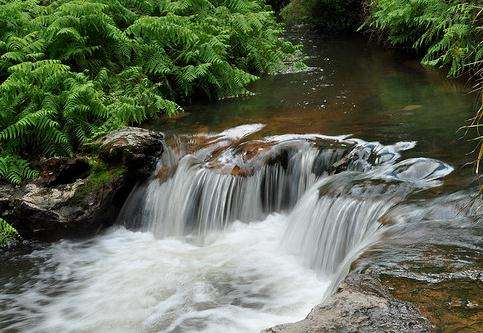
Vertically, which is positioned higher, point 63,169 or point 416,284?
point 63,169

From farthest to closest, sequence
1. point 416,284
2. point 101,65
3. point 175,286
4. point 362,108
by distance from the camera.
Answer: point 101,65 < point 362,108 < point 175,286 < point 416,284

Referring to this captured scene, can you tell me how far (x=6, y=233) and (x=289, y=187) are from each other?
3.79 meters

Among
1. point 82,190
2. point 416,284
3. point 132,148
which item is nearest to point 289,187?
point 132,148

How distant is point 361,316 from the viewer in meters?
3.07

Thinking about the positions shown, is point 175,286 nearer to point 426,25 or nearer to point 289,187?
point 289,187

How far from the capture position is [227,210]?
710 centimetres

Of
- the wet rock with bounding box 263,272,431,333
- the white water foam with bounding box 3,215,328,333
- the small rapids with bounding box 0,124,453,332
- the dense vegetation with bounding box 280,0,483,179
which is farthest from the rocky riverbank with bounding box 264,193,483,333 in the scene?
the white water foam with bounding box 3,215,328,333

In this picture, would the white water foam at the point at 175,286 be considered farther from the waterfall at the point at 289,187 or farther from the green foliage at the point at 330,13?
the green foliage at the point at 330,13

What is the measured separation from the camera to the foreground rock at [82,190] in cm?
704

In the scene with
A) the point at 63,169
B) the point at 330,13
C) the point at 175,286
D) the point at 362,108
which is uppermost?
the point at 330,13

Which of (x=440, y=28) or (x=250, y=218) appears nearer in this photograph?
(x=250, y=218)

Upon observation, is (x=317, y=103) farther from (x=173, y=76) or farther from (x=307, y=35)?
(x=307, y=35)

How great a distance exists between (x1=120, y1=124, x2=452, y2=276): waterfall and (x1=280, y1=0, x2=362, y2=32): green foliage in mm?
12379

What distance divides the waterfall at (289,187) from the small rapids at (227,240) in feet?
0.05
